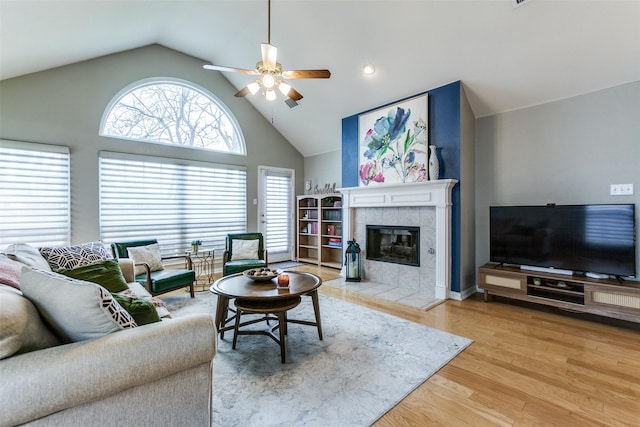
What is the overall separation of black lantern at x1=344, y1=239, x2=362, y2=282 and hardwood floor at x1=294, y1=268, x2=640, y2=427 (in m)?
1.56

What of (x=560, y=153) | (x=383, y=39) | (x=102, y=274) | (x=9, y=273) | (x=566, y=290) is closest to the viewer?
(x=9, y=273)

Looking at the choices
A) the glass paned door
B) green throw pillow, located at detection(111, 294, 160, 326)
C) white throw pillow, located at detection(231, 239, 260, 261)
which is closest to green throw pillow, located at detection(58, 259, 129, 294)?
green throw pillow, located at detection(111, 294, 160, 326)

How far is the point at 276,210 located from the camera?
6.51 m

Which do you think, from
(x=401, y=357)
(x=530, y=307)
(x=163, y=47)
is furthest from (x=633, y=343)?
(x=163, y=47)

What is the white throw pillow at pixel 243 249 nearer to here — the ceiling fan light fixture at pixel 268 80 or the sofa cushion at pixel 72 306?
the ceiling fan light fixture at pixel 268 80

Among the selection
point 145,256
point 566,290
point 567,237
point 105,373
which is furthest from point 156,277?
point 567,237

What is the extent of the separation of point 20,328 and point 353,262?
13.7 feet

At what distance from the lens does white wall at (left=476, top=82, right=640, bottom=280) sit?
3191mm

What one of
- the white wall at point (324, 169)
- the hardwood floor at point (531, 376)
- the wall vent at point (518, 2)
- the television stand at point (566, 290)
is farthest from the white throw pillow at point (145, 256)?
the wall vent at point (518, 2)

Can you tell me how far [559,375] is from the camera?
2113 mm

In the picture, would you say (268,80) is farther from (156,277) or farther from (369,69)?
(156,277)

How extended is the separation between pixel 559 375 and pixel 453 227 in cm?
208

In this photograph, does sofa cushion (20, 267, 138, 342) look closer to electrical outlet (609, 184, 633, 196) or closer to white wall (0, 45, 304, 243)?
white wall (0, 45, 304, 243)

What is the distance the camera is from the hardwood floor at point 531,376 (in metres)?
1.71
